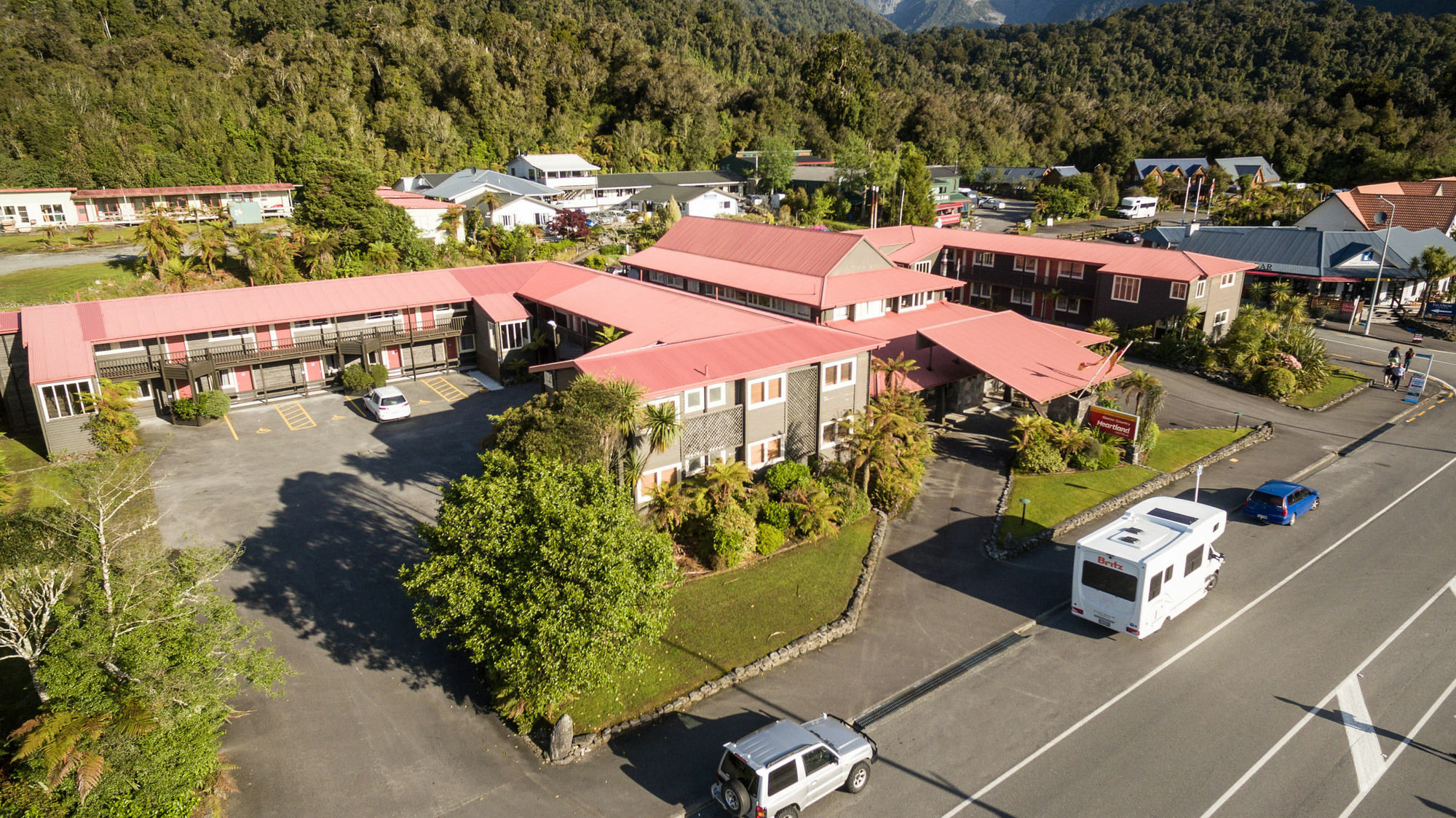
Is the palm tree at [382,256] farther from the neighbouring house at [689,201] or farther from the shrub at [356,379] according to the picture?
the neighbouring house at [689,201]

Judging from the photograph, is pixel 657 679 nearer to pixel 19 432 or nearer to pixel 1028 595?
pixel 1028 595

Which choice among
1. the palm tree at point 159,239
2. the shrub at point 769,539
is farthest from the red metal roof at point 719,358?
the palm tree at point 159,239

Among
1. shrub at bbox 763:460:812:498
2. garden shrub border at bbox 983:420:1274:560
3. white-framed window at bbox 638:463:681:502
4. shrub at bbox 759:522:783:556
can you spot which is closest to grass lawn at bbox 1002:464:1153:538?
garden shrub border at bbox 983:420:1274:560

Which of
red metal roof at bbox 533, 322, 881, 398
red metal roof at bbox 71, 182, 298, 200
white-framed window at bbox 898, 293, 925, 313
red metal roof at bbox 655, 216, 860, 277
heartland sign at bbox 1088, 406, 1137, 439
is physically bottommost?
heartland sign at bbox 1088, 406, 1137, 439

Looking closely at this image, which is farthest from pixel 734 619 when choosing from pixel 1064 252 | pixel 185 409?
pixel 1064 252

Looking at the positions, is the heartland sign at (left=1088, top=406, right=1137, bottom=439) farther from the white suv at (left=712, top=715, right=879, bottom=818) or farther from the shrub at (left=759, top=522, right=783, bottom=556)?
the white suv at (left=712, top=715, right=879, bottom=818)

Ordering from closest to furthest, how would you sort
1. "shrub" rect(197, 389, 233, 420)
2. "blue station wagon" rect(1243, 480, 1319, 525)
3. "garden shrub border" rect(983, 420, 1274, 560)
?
"garden shrub border" rect(983, 420, 1274, 560) < "blue station wagon" rect(1243, 480, 1319, 525) < "shrub" rect(197, 389, 233, 420)

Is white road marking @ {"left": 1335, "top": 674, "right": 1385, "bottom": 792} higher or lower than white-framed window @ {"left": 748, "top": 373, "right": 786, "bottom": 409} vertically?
lower

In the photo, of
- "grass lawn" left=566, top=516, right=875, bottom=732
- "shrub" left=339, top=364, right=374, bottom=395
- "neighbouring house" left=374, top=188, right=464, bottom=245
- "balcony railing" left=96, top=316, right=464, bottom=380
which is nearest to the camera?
"grass lawn" left=566, top=516, right=875, bottom=732
